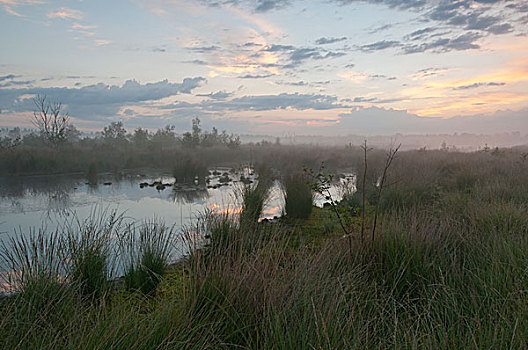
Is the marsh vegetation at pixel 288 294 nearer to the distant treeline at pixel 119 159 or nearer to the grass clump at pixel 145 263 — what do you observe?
the grass clump at pixel 145 263

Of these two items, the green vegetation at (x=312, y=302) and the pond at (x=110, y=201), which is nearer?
the green vegetation at (x=312, y=302)

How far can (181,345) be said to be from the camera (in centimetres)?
221

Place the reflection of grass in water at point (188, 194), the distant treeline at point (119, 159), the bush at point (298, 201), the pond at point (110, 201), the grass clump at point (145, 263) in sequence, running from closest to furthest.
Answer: the grass clump at point (145, 263) < the bush at point (298, 201) < the pond at point (110, 201) < the reflection of grass in water at point (188, 194) < the distant treeline at point (119, 159)

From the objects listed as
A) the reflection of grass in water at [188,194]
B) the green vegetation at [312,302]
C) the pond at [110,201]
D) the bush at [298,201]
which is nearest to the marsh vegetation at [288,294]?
the green vegetation at [312,302]

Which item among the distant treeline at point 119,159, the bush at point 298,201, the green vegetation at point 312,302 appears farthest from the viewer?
the distant treeline at point 119,159

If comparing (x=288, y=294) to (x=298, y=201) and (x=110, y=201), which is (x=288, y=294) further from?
(x=110, y=201)

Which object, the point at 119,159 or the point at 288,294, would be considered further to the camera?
the point at 119,159

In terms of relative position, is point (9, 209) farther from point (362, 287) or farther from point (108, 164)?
point (108, 164)

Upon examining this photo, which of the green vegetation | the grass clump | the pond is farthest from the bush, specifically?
Answer: the grass clump

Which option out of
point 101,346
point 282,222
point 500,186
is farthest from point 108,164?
point 101,346

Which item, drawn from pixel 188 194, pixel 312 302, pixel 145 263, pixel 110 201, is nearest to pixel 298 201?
pixel 145 263

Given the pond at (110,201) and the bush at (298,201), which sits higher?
the bush at (298,201)

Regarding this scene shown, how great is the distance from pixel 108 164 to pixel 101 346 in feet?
71.3

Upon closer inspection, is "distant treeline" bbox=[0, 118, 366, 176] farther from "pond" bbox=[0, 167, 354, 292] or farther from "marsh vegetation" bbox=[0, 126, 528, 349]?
"marsh vegetation" bbox=[0, 126, 528, 349]
